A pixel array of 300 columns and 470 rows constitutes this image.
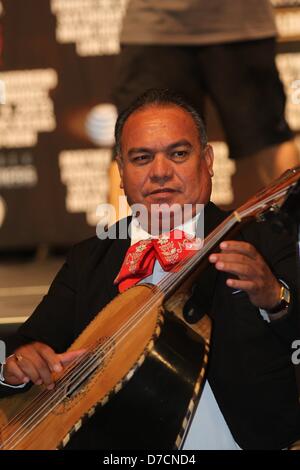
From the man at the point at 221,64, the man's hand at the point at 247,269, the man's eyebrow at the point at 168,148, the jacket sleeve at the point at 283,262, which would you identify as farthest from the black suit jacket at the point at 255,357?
the man at the point at 221,64

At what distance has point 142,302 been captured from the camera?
1935 mm

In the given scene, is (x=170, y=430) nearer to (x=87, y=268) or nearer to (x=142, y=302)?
(x=142, y=302)

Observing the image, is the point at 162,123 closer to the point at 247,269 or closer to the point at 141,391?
the point at 247,269

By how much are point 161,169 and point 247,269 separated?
44cm

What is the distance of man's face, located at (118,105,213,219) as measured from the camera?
2121mm

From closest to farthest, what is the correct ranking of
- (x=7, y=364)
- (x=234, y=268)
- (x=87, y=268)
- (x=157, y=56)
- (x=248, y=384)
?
(x=234, y=268) → (x=248, y=384) → (x=7, y=364) → (x=87, y=268) → (x=157, y=56)

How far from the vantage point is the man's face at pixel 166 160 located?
6.96 feet

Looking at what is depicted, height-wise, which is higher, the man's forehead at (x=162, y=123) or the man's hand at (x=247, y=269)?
the man's forehead at (x=162, y=123)

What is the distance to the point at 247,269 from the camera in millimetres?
1743

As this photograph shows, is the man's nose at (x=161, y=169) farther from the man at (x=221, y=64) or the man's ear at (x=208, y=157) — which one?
the man at (x=221, y=64)

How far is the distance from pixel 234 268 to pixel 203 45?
1.84m

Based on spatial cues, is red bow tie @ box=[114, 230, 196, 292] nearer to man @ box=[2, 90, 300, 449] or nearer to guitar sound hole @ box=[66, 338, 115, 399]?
man @ box=[2, 90, 300, 449]

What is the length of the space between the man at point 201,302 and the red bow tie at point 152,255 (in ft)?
0.10
